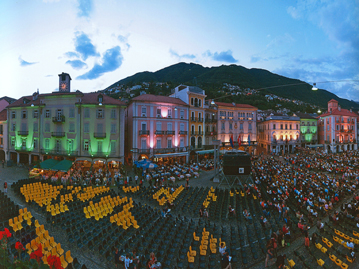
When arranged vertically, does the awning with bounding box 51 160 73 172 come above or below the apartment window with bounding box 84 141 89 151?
below

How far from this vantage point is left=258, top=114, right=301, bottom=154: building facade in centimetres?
5859

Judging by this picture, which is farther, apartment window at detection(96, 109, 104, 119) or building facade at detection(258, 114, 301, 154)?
building facade at detection(258, 114, 301, 154)

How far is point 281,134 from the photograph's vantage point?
59.3m

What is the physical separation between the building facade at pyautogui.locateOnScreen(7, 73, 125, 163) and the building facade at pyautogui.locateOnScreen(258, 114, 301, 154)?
47.1m

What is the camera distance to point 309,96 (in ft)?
636

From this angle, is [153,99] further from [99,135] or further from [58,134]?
[58,134]

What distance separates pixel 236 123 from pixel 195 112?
15.3 metres

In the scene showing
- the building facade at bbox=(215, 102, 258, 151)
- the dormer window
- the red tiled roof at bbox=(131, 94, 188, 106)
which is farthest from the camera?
the building facade at bbox=(215, 102, 258, 151)

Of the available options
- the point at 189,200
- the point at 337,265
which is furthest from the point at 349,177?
the point at 189,200

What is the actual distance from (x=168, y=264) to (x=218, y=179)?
19225mm

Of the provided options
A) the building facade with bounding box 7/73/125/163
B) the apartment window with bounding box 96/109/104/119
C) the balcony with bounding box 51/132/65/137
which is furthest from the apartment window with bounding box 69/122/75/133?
the apartment window with bounding box 96/109/104/119

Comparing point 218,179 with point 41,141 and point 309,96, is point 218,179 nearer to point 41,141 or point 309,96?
point 41,141

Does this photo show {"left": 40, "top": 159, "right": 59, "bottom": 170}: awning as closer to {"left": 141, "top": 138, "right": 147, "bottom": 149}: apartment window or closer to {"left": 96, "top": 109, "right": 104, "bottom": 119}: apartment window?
{"left": 96, "top": 109, "right": 104, "bottom": 119}: apartment window

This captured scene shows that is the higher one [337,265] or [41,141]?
[41,141]
